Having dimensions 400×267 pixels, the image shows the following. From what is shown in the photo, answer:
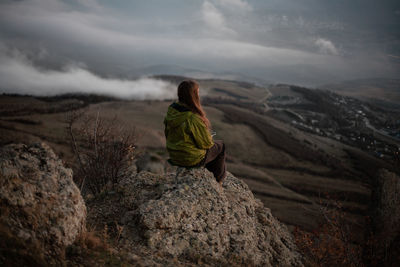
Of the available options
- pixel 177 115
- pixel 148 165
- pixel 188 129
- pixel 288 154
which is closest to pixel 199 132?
pixel 188 129

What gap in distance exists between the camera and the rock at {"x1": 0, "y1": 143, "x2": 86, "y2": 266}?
341 centimetres

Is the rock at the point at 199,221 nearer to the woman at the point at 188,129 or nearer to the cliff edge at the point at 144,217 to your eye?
the cliff edge at the point at 144,217

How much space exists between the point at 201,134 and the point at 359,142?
81614mm

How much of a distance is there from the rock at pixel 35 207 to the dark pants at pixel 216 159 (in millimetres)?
3803

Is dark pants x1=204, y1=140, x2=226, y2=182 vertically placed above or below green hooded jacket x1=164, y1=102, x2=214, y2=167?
below

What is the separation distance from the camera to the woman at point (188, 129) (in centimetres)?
607

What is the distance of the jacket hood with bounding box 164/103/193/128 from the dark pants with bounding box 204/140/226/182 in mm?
1433

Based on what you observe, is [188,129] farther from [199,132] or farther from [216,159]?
[216,159]

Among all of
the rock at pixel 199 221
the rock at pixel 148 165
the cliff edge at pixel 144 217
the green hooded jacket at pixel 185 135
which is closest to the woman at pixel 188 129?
the green hooded jacket at pixel 185 135

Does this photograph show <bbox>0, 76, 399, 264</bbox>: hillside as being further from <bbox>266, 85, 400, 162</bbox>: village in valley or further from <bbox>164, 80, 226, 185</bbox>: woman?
<bbox>164, 80, 226, 185</bbox>: woman

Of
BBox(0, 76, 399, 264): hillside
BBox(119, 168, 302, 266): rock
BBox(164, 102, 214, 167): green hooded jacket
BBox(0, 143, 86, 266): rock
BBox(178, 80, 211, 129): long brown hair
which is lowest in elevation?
BBox(0, 76, 399, 264): hillside

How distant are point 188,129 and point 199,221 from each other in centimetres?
296

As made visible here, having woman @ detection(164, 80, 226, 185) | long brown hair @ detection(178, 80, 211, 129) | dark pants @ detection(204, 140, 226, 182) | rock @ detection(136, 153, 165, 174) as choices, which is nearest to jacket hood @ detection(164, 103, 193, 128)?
woman @ detection(164, 80, 226, 185)

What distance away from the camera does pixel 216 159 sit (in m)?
7.75
